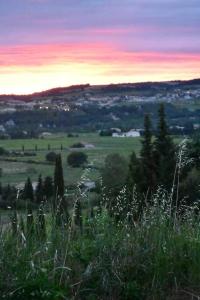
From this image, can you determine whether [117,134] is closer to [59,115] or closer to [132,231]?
[59,115]

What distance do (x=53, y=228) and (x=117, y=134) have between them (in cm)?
10022

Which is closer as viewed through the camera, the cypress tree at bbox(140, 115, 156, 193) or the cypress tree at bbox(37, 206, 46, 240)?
the cypress tree at bbox(37, 206, 46, 240)

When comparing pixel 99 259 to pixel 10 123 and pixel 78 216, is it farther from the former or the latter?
pixel 10 123

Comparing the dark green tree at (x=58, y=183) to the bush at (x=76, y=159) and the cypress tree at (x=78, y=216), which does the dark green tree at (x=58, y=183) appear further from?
the bush at (x=76, y=159)

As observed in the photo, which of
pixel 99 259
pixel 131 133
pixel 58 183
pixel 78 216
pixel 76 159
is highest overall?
pixel 78 216

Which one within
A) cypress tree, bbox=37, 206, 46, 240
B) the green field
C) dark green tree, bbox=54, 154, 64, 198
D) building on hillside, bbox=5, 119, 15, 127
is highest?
cypress tree, bbox=37, 206, 46, 240

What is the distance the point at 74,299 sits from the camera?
4.04 meters

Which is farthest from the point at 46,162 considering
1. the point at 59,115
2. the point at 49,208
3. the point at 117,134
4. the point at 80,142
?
the point at 49,208

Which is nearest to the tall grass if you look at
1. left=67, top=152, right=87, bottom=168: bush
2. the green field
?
left=67, top=152, right=87, bottom=168: bush

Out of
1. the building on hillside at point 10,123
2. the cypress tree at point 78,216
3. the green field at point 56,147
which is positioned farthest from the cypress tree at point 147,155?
the building on hillside at point 10,123

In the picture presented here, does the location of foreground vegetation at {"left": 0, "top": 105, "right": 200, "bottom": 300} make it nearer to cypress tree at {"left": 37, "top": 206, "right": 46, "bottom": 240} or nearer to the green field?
cypress tree at {"left": 37, "top": 206, "right": 46, "bottom": 240}

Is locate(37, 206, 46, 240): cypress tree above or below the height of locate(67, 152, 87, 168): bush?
above

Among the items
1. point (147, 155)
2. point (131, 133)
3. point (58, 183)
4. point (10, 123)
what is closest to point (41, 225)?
point (58, 183)

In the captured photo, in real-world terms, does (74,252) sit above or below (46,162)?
above
